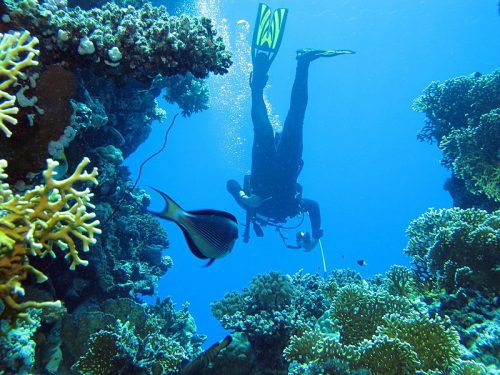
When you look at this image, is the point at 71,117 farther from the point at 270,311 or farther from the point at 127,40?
the point at 270,311

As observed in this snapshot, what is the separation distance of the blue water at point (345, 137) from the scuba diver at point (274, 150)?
170 feet

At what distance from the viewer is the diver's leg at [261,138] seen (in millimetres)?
10781

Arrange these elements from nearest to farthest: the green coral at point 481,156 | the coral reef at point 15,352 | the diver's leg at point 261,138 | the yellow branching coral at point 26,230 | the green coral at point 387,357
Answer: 1. the yellow branching coral at point 26,230
2. the coral reef at point 15,352
3. the green coral at point 387,357
4. the green coral at point 481,156
5. the diver's leg at point 261,138

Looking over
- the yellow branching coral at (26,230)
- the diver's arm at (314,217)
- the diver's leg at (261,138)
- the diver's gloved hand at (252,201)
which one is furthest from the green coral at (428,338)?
the diver's arm at (314,217)

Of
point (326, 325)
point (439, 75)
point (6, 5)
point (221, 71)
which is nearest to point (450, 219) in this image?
point (326, 325)

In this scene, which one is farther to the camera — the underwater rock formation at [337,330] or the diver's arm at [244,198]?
the diver's arm at [244,198]

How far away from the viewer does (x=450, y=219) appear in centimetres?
521

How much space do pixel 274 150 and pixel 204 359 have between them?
793 centimetres

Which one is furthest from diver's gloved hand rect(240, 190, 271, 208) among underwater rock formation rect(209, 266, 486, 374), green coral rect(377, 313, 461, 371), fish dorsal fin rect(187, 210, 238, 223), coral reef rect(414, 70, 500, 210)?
fish dorsal fin rect(187, 210, 238, 223)

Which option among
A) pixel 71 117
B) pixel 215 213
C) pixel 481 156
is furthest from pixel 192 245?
pixel 481 156

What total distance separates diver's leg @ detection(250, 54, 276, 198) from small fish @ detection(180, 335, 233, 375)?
7622mm

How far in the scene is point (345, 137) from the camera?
135000 millimetres

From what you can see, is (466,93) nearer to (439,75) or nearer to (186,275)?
(186,275)

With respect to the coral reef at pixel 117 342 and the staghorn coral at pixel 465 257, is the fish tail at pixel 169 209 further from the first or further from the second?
the staghorn coral at pixel 465 257
